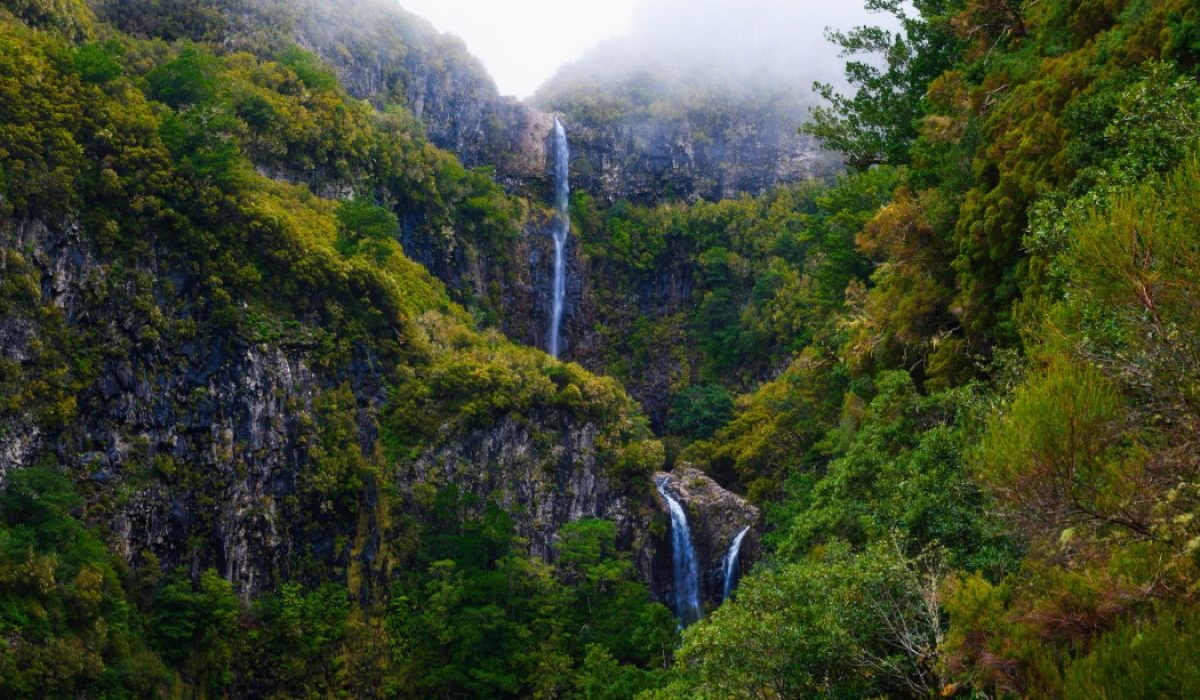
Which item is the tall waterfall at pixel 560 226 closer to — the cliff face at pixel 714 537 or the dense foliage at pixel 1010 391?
the cliff face at pixel 714 537

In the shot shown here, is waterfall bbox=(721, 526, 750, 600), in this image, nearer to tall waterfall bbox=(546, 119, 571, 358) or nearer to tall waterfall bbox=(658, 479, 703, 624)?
tall waterfall bbox=(658, 479, 703, 624)

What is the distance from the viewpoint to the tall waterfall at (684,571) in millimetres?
28812

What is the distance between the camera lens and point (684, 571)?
2922 cm

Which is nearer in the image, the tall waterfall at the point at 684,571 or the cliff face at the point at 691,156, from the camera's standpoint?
the tall waterfall at the point at 684,571

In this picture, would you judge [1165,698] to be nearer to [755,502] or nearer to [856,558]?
[856,558]

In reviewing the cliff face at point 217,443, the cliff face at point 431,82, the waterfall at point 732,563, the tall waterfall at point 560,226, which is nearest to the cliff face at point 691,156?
the tall waterfall at point 560,226

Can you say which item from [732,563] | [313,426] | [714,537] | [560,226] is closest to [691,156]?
[560,226]

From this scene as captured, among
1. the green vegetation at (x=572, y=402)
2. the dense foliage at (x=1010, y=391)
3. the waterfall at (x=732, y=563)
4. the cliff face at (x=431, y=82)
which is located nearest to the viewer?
the dense foliage at (x=1010, y=391)

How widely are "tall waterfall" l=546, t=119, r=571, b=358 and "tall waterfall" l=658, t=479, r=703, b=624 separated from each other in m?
17.1

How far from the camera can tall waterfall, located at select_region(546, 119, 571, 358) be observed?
45594 mm

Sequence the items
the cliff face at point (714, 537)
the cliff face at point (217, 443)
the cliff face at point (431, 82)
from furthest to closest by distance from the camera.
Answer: the cliff face at point (431, 82) < the cliff face at point (714, 537) < the cliff face at point (217, 443)

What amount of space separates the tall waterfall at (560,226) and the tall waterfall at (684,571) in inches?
672

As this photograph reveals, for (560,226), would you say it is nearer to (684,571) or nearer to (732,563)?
(684,571)

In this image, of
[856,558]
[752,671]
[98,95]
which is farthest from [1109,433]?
[98,95]
